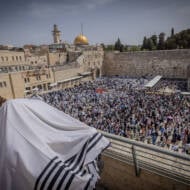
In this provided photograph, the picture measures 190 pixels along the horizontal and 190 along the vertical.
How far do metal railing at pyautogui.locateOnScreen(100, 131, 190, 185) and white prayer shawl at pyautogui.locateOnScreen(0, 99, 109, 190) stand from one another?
0.64 m

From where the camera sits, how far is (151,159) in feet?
5.75

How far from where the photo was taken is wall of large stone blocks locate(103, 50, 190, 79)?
2778 cm

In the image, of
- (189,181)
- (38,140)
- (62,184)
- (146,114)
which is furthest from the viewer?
(146,114)

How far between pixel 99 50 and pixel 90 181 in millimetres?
33897

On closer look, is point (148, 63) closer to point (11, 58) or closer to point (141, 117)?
point (141, 117)

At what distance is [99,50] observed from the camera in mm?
33375

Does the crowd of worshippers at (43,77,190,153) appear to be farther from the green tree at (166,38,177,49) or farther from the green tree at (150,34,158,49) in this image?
the green tree at (150,34,158,49)

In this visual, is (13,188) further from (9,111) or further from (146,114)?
(146,114)

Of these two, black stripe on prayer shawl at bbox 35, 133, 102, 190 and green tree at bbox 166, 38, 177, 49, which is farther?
green tree at bbox 166, 38, 177, 49

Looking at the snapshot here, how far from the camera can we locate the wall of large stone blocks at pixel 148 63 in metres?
27.8

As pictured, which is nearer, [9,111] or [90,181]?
[90,181]

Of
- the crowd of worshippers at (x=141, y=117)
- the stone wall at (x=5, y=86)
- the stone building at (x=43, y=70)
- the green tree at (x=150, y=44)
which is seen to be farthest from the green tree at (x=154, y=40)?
the stone wall at (x=5, y=86)

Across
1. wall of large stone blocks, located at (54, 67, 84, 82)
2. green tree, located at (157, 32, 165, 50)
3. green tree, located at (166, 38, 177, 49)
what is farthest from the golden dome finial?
green tree, located at (166, 38, 177, 49)

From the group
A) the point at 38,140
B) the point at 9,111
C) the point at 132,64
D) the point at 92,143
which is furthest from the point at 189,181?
the point at 132,64
